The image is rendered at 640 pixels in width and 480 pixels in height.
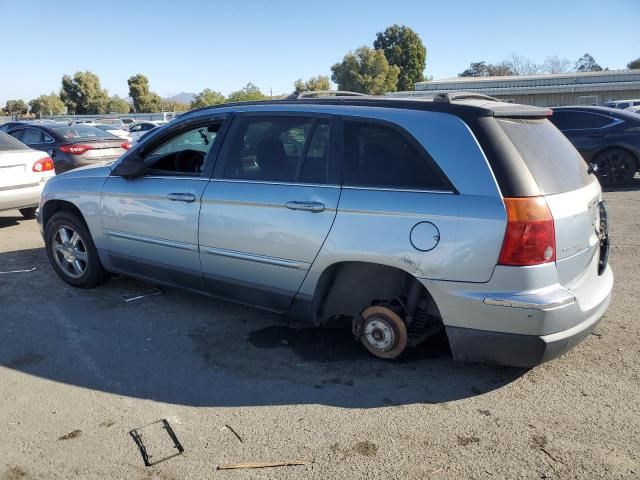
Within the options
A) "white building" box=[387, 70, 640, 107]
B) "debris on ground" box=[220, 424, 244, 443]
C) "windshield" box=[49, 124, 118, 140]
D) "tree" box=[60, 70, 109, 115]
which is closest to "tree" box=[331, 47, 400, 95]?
"white building" box=[387, 70, 640, 107]

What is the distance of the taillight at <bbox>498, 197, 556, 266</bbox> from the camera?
298 cm

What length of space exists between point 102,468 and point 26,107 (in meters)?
72.4

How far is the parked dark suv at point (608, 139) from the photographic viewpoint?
34.6 ft

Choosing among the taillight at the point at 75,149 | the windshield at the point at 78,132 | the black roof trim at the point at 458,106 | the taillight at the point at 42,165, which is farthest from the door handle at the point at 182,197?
the windshield at the point at 78,132

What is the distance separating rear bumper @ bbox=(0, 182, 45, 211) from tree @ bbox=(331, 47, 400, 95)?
1823 inches

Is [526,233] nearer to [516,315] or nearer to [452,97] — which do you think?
[516,315]

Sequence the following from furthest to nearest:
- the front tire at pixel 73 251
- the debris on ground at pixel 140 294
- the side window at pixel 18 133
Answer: the side window at pixel 18 133 < the front tire at pixel 73 251 < the debris on ground at pixel 140 294

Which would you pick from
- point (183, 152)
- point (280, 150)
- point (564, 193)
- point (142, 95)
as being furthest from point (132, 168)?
point (142, 95)

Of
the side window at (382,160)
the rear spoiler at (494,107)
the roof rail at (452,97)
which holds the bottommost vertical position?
the side window at (382,160)

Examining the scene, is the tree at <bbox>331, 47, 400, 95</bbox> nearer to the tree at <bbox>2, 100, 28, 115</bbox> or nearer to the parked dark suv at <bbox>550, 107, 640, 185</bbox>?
the tree at <bbox>2, 100, 28, 115</bbox>

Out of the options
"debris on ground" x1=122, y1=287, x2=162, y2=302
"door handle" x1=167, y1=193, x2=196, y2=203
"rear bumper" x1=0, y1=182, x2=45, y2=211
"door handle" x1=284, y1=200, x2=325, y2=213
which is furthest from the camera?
"rear bumper" x1=0, y1=182, x2=45, y2=211

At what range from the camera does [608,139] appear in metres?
10.6

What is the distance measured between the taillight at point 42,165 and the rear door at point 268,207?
17.1 ft

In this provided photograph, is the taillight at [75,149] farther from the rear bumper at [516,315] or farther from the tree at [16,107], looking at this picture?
the tree at [16,107]
